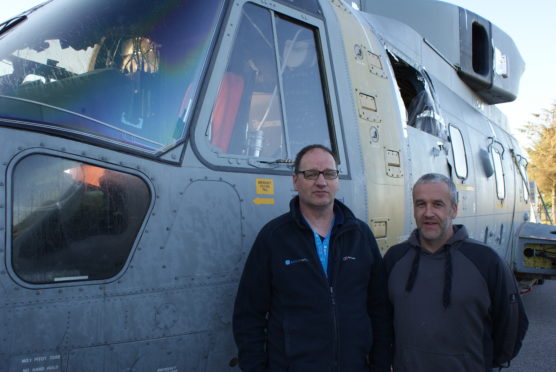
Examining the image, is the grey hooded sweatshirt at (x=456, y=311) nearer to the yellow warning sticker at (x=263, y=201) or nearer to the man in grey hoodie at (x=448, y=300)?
the man in grey hoodie at (x=448, y=300)

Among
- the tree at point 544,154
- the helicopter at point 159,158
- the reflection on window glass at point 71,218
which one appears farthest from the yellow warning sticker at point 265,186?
the tree at point 544,154

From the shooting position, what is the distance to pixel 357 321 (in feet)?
6.29

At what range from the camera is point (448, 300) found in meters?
1.94

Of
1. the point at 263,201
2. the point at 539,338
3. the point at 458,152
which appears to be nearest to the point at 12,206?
the point at 263,201

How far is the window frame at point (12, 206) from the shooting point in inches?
66.5

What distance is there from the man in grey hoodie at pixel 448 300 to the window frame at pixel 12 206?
114 centimetres

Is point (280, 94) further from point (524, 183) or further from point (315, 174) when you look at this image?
point (524, 183)

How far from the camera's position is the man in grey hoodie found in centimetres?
194

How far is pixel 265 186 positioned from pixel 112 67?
0.91m

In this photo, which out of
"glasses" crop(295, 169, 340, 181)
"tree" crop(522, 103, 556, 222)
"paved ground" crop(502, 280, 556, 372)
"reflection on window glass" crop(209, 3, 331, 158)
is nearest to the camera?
"glasses" crop(295, 169, 340, 181)

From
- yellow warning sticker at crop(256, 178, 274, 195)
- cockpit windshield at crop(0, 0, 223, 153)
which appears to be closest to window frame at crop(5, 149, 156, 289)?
cockpit windshield at crop(0, 0, 223, 153)

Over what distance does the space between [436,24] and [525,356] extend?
435cm

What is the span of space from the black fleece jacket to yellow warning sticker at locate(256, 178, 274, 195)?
12.8 inches

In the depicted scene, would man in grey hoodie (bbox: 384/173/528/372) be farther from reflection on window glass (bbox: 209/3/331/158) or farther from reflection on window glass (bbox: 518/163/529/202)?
reflection on window glass (bbox: 518/163/529/202)
